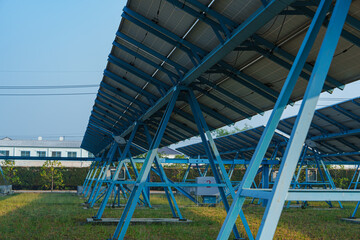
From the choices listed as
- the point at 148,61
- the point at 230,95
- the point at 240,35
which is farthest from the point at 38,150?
the point at 240,35

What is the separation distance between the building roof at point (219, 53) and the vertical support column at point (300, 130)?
1445 mm

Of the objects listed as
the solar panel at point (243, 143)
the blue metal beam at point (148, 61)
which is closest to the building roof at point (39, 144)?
the solar panel at point (243, 143)

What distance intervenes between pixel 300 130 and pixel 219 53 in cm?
394

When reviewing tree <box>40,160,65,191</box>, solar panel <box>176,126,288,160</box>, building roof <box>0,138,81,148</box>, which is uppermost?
solar panel <box>176,126,288,160</box>

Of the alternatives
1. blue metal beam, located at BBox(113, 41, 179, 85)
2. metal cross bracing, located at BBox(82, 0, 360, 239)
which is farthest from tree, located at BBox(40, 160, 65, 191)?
blue metal beam, located at BBox(113, 41, 179, 85)

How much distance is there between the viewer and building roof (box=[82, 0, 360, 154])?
23.1ft

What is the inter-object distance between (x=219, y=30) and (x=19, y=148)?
77017 mm

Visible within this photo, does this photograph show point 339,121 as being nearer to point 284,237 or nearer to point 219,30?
point 284,237

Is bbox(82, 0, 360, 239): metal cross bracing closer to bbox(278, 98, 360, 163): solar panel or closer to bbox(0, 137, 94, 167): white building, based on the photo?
bbox(278, 98, 360, 163): solar panel

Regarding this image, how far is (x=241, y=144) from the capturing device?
26953 mm

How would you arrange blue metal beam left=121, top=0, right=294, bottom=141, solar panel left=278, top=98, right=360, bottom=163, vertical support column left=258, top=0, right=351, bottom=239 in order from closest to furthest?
vertical support column left=258, top=0, right=351, bottom=239
blue metal beam left=121, top=0, right=294, bottom=141
solar panel left=278, top=98, right=360, bottom=163

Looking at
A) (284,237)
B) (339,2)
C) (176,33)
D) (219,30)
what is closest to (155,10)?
(176,33)

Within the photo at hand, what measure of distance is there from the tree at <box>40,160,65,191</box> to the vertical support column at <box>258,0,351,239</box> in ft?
152

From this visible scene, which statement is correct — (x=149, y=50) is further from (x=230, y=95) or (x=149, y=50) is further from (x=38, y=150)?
(x=38, y=150)
